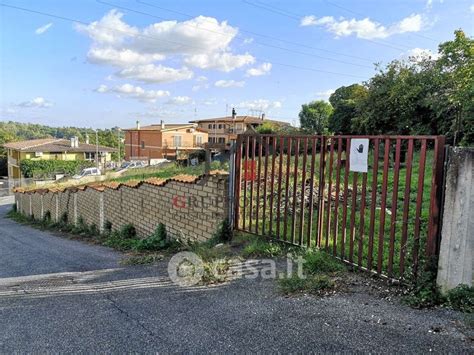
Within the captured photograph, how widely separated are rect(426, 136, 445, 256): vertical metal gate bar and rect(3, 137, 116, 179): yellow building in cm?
5602

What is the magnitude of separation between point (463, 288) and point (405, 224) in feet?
2.34

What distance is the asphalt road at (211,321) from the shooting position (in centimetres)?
275

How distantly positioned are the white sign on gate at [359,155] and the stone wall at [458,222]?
2.91ft

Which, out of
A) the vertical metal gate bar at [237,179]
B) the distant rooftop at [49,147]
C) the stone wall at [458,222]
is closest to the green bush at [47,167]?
the distant rooftop at [49,147]

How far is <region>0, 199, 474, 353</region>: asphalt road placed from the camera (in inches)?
108

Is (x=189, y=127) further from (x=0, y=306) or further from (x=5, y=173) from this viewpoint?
(x=0, y=306)

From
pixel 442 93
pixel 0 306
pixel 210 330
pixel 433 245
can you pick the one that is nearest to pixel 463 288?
pixel 433 245

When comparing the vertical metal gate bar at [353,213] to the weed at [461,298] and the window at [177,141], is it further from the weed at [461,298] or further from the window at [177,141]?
the window at [177,141]

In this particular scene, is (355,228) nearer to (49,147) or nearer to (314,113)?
(314,113)

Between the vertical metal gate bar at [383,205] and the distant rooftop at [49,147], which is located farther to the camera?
the distant rooftop at [49,147]

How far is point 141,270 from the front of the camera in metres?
5.32

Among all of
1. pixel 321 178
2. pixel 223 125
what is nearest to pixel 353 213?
pixel 321 178

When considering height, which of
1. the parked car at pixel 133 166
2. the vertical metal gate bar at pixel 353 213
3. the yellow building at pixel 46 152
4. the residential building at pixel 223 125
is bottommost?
the parked car at pixel 133 166

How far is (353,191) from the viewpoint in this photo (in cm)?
402
